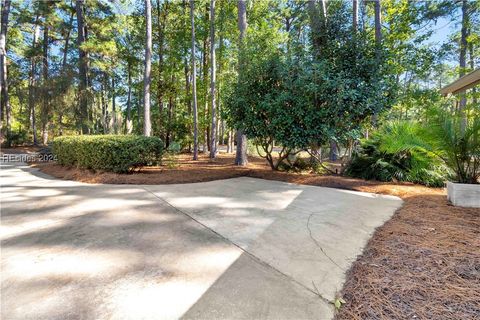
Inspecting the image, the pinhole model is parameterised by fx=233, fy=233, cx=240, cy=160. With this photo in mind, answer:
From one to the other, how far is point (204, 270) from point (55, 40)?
23658 mm

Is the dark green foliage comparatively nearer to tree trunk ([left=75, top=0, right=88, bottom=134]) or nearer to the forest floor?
tree trunk ([left=75, top=0, right=88, bottom=134])

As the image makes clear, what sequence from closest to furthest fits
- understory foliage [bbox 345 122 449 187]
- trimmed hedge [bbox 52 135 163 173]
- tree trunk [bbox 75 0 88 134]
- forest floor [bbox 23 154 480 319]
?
1. forest floor [bbox 23 154 480 319]
2. understory foliage [bbox 345 122 449 187]
3. trimmed hedge [bbox 52 135 163 173]
4. tree trunk [bbox 75 0 88 134]

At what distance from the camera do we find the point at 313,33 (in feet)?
19.4

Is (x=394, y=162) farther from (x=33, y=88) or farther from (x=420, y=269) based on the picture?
(x=33, y=88)

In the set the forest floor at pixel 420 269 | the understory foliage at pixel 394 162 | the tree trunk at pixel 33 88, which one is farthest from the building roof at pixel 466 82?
the tree trunk at pixel 33 88

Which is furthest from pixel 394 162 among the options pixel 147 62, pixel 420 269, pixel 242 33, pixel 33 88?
pixel 33 88

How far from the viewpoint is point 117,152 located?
5.90m

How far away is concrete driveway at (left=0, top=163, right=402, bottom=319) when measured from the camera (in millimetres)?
1497

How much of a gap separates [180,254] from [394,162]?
5798 mm

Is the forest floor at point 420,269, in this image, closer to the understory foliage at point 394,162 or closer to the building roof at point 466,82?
the understory foliage at point 394,162

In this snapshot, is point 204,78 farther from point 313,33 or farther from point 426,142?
point 426,142

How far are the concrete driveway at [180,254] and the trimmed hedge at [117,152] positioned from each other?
1.93 meters

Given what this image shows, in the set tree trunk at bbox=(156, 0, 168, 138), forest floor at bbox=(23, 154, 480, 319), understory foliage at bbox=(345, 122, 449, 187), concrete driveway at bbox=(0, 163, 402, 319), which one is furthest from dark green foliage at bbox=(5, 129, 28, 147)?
forest floor at bbox=(23, 154, 480, 319)

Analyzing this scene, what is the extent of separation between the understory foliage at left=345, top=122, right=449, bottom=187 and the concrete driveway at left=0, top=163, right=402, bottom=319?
5.95ft
